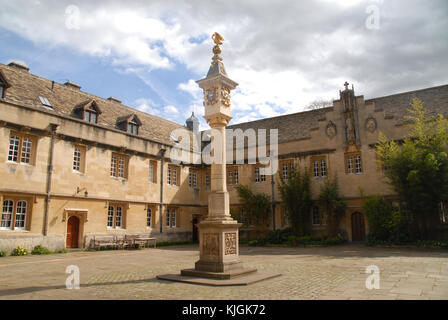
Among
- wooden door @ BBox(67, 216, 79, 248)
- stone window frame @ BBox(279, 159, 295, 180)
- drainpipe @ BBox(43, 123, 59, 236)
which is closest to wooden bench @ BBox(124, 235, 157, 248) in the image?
wooden door @ BBox(67, 216, 79, 248)

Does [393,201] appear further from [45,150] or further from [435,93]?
[45,150]

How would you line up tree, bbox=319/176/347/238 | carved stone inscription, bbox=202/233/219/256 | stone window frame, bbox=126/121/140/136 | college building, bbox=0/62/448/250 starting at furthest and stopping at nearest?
stone window frame, bbox=126/121/140/136, tree, bbox=319/176/347/238, college building, bbox=0/62/448/250, carved stone inscription, bbox=202/233/219/256

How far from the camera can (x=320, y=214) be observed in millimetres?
23875

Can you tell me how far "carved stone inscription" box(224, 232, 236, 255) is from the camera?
9.24 m

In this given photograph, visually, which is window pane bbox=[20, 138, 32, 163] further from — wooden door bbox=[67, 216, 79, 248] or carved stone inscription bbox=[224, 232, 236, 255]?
carved stone inscription bbox=[224, 232, 236, 255]

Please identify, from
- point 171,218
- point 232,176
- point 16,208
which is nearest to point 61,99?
point 16,208

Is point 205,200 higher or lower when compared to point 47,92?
lower

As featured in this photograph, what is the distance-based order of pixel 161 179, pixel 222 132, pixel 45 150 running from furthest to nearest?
pixel 161 179 < pixel 45 150 < pixel 222 132

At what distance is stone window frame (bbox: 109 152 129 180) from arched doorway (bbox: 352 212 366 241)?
51.6ft

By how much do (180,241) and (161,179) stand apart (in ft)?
16.7

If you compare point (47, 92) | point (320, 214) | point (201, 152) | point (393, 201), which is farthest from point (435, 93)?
point (47, 92)

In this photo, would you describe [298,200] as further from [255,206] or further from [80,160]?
[80,160]

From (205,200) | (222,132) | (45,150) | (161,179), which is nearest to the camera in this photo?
(222,132)

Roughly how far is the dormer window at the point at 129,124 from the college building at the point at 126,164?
0.07m
